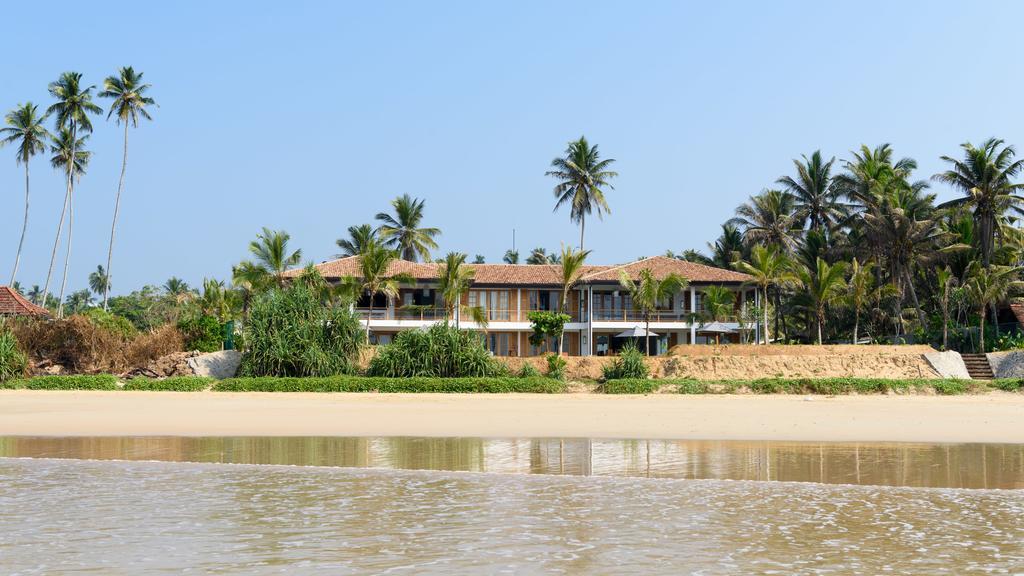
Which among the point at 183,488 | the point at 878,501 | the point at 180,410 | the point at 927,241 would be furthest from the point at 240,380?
the point at 927,241

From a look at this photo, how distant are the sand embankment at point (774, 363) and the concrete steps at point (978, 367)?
7.78 feet

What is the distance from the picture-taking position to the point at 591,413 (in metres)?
24.4

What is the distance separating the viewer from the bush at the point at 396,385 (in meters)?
31.5

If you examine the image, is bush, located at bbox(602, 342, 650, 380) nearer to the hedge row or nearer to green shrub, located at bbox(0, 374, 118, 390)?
the hedge row

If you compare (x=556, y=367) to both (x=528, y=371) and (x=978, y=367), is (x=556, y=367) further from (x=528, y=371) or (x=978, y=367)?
(x=978, y=367)

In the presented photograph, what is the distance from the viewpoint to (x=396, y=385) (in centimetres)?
3156

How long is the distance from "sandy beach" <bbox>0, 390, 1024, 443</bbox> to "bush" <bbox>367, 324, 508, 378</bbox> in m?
2.63

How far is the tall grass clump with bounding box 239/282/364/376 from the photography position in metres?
33.3

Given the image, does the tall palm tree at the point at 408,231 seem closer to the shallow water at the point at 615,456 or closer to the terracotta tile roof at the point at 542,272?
the terracotta tile roof at the point at 542,272

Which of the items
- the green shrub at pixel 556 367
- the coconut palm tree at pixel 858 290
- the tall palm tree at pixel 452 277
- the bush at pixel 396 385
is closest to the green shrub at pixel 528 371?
the green shrub at pixel 556 367

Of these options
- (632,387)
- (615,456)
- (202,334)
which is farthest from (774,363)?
(202,334)

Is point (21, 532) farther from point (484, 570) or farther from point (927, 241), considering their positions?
point (927, 241)

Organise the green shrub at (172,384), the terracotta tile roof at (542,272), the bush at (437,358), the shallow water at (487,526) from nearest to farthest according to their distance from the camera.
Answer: the shallow water at (487,526)
the green shrub at (172,384)
the bush at (437,358)
the terracotta tile roof at (542,272)

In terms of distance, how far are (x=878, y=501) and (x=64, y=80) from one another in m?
57.7
